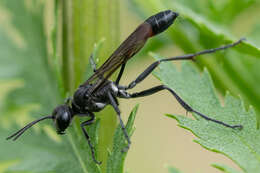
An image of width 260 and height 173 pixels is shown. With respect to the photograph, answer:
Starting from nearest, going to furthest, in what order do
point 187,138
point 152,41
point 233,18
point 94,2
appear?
point 94,2 → point 233,18 → point 152,41 → point 187,138

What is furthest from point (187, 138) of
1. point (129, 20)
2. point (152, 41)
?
point (152, 41)

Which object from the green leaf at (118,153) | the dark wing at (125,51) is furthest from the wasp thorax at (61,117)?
the green leaf at (118,153)

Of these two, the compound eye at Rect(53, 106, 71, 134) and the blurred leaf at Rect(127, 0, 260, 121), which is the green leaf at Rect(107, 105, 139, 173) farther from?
the blurred leaf at Rect(127, 0, 260, 121)

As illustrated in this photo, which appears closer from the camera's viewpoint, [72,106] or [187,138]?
[72,106]

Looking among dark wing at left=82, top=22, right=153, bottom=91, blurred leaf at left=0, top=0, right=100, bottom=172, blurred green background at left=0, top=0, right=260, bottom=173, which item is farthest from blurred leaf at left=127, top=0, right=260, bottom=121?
blurred leaf at left=0, top=0, right=100, bottom=172

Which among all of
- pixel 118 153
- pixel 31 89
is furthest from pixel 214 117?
pixel 31 89

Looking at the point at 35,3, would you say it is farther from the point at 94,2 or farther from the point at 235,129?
the point at 235,129

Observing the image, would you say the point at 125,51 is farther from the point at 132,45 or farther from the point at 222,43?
the point at 222,43
